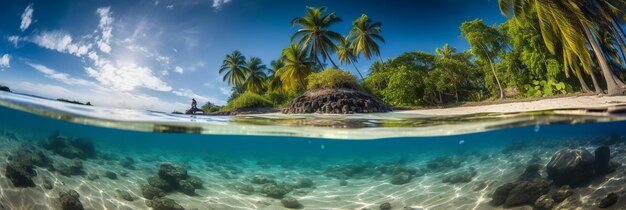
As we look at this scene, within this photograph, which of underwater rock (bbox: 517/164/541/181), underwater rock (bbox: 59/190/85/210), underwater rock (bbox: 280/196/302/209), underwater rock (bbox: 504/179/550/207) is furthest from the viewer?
underwater rock (bbox: 517/164/541/181)

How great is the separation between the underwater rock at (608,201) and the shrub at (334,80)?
8557 mm

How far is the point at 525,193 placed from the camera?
6.89 m

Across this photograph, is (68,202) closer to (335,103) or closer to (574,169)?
(335,103)

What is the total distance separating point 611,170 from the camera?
8.24 meters

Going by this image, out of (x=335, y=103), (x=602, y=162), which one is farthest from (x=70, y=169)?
(x=602, y=162)

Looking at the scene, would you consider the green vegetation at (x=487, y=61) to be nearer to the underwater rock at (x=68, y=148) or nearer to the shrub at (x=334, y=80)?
the shrub at (x=334, y=80)

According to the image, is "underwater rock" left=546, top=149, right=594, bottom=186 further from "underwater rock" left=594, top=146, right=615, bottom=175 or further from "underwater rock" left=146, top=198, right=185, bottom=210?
"underwater rock" left=146, top=198, right=185, bottom=210

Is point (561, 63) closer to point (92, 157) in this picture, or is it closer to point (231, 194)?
point (231, 194)

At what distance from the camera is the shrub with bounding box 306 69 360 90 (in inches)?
509

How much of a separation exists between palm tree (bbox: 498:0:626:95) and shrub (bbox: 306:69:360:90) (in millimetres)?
6166

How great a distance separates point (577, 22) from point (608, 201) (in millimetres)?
5499

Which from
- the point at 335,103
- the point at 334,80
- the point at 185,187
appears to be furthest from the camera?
the point at 334,80

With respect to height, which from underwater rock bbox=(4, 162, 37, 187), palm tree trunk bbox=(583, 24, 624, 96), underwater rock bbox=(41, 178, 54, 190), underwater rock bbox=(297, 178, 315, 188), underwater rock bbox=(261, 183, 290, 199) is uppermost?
palm tree trunk bbox=(583, 24, 624, 96)

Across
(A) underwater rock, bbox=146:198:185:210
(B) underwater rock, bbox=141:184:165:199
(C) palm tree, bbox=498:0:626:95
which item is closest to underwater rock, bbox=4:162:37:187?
(B) underwater rock, bbox=141:184:165:199
